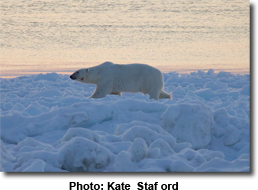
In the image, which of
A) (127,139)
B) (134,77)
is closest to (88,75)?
(134,77)

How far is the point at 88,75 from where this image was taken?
8867 mm

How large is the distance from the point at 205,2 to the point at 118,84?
3565 mm

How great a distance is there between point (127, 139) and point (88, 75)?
4679 mm

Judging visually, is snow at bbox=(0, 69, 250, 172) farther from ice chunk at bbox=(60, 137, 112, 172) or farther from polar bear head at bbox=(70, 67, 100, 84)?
polar bear head at bbox=(70, 67, 100, 84)

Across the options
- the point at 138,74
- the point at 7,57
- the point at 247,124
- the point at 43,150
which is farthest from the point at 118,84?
the point at 43,150

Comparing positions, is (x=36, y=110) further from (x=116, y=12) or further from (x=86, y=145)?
(x=86, y=145)

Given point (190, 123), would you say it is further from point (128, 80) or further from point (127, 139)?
point (128, 80)

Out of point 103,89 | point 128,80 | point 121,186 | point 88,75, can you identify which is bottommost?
point 121,186

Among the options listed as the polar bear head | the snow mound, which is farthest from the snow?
the polar bear head

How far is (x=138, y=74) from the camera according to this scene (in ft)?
27.9

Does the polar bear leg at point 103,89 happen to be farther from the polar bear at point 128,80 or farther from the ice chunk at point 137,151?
the ice chunk at point 137,151

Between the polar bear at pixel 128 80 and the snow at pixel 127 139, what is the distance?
66.6 inches

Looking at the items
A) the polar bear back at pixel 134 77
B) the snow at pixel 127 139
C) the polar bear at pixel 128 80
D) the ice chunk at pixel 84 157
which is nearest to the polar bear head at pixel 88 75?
the polar bear at pixel 128 80

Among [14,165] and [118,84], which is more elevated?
[118,84]
